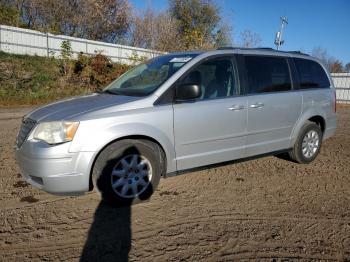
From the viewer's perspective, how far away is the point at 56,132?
11.2 ft

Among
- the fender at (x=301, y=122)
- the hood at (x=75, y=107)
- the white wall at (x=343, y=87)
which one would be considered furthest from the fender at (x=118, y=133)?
the white wall at (x=343, y=87)

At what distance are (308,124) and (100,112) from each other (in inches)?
146

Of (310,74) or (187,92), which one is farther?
(310,74)

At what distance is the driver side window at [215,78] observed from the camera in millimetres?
4213

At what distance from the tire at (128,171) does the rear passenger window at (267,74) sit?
1804 mm

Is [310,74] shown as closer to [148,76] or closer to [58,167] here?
[148,76]

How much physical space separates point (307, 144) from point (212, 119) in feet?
7.77

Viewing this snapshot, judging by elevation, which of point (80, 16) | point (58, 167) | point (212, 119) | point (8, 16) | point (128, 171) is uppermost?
point (80, 16)

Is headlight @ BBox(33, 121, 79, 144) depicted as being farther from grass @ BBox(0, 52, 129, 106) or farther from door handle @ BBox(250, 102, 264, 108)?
grass @ BBox(0, 52, 129, 106)

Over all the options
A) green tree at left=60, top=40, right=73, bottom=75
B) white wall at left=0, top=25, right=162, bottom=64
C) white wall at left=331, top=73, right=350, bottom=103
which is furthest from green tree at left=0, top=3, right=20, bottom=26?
white wall at left=331, top=73, right=350, bottom=103

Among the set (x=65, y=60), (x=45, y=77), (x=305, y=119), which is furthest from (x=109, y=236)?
(x=65, y=60)

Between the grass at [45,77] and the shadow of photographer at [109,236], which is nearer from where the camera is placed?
the shadow of photographer at [109,236]

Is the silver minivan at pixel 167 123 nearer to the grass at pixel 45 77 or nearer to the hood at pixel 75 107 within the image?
the hood at pixel 75 107

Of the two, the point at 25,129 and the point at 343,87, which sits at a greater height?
the point at 343,87
